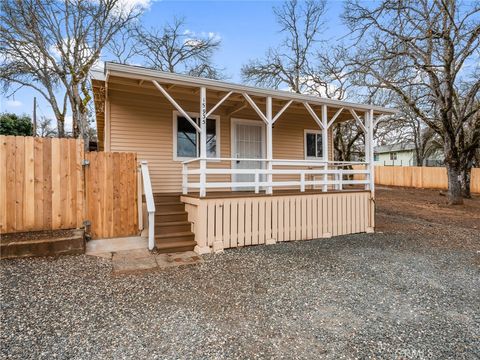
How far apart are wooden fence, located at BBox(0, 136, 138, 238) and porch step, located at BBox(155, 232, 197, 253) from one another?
82 centimetres

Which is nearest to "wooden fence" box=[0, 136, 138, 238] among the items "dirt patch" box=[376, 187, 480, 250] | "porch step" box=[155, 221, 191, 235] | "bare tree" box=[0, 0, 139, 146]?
"porch step" box=[155, 221, 191, 235]

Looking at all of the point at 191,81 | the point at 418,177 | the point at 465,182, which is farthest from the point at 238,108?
the point at 418,177

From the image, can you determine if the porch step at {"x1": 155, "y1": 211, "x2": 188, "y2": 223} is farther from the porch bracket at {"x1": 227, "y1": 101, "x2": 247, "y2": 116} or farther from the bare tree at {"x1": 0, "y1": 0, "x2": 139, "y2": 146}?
the bare tree at {"x1": 0, "y1": 0, "x2": 139, "y2": 146}

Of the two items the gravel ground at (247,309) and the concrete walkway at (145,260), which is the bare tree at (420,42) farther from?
the concrete walkway at (145,260)

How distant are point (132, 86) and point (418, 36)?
1018cm

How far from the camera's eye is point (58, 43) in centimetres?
1445

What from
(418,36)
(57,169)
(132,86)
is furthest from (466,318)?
(418,36)

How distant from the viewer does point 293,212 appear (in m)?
6.24

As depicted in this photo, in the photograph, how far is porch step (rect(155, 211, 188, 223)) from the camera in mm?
5742

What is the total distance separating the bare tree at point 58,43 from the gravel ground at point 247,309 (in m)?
12.2

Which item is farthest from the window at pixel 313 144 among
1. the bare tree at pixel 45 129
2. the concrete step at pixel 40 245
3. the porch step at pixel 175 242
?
the bare tree at pixel 45 129

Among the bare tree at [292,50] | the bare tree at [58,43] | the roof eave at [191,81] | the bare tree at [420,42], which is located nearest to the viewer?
the roof eave at [191,81]

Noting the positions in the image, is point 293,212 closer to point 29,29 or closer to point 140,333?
point 140,333

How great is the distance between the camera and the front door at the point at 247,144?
8.16 m
